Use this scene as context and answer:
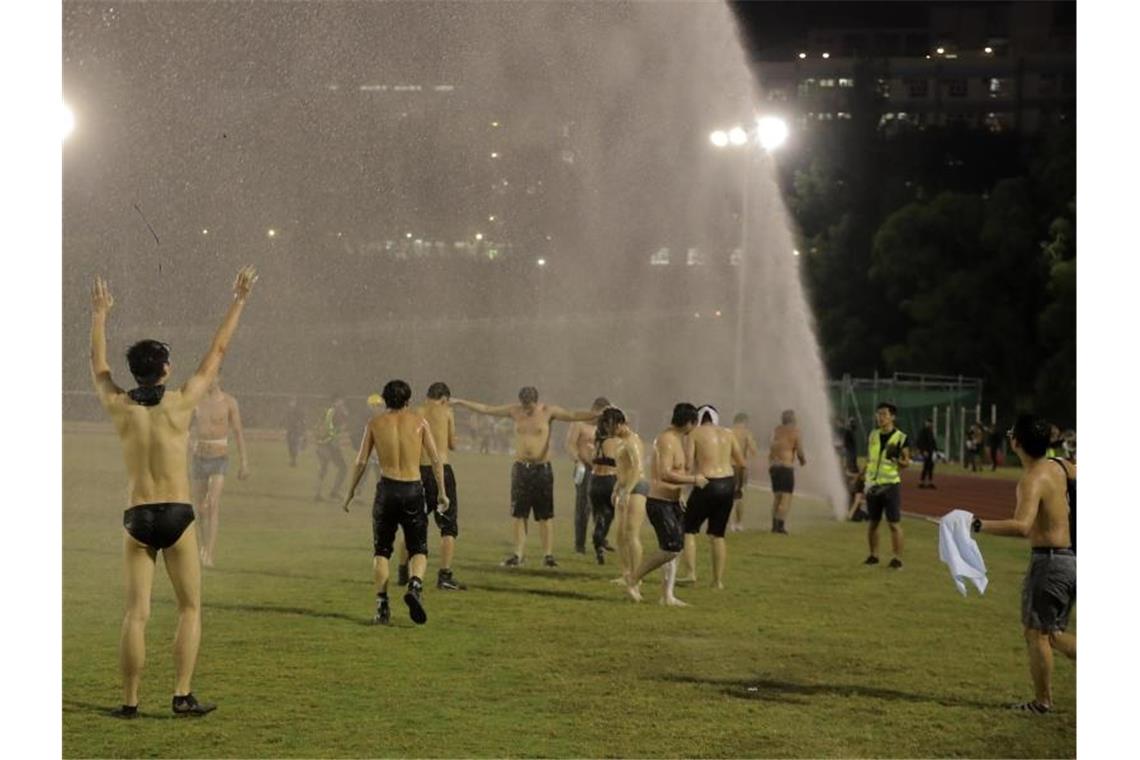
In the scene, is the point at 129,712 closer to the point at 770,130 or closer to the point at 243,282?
the point at 243,282

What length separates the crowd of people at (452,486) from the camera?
880cm

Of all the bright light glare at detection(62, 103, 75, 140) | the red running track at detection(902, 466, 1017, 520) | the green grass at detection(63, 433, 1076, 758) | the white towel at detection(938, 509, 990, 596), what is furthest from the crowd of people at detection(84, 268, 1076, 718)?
the red running track at detection(902, 466, 1017, 520)

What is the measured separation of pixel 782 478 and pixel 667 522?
8.88 m

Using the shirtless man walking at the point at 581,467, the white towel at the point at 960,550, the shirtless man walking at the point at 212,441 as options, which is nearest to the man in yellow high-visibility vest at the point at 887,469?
the shirtless man walking at the point at 581,467

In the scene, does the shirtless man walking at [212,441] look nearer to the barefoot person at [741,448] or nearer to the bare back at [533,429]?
the bare back at [533,429]

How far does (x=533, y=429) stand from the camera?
17172 mm

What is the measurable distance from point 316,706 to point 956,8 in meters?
95.8

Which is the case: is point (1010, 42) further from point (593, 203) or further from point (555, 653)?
point (555, 653)

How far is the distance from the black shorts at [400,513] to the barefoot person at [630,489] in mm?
2853

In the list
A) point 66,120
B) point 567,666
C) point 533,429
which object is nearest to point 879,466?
point 533,429

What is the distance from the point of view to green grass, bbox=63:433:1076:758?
9.33m

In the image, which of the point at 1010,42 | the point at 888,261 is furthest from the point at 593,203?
the point at 1010,42

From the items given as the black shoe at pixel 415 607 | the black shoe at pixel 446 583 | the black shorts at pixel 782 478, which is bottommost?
the black shoe at pixel 446 583

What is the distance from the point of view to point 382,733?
931cm
